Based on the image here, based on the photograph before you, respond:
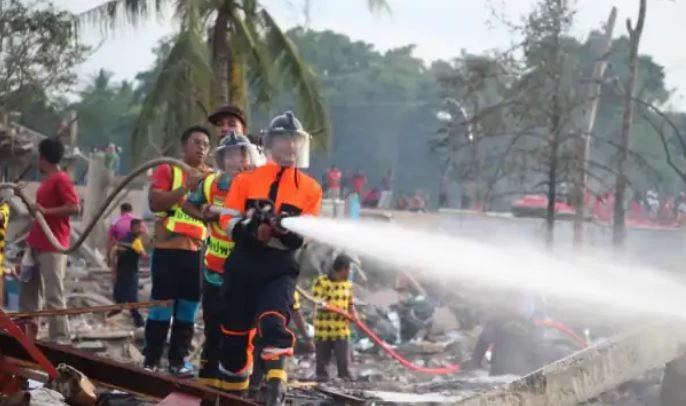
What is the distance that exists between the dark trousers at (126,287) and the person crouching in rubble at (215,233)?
6802mm

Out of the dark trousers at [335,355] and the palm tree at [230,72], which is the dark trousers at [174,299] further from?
the palm tree at [230,72]

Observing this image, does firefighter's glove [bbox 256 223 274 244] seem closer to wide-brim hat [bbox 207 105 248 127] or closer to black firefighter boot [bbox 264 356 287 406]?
black firefighter boot [bbox 264 356 287 406]

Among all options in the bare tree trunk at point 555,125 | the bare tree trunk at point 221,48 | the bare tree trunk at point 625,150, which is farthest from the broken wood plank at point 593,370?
the bare tree trunk at point 221,48

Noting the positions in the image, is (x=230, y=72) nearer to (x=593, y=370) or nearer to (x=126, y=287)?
(x=126, y=287)

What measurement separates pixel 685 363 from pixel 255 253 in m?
3.15

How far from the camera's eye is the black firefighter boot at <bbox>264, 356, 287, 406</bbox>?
20.3ft

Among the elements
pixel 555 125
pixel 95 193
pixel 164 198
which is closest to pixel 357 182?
pixel 95 193

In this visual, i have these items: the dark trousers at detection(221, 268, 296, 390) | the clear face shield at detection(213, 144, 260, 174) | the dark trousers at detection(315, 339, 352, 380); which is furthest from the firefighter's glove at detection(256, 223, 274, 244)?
the dark trousers at detection(315, 339, 352, 380)

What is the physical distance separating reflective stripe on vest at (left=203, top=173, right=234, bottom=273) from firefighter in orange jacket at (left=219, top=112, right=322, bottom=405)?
0.63 metres

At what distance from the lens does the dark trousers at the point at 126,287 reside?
14164 mm

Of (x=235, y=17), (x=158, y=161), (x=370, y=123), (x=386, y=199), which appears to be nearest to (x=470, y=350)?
(x=235, y=17)

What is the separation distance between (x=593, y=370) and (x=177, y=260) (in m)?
3.01

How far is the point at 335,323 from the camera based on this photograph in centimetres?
1214

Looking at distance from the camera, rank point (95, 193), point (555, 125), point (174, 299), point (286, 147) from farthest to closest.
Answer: point (95, 193)
point (555, 125)
point (174, 299)
point (286, 147)
